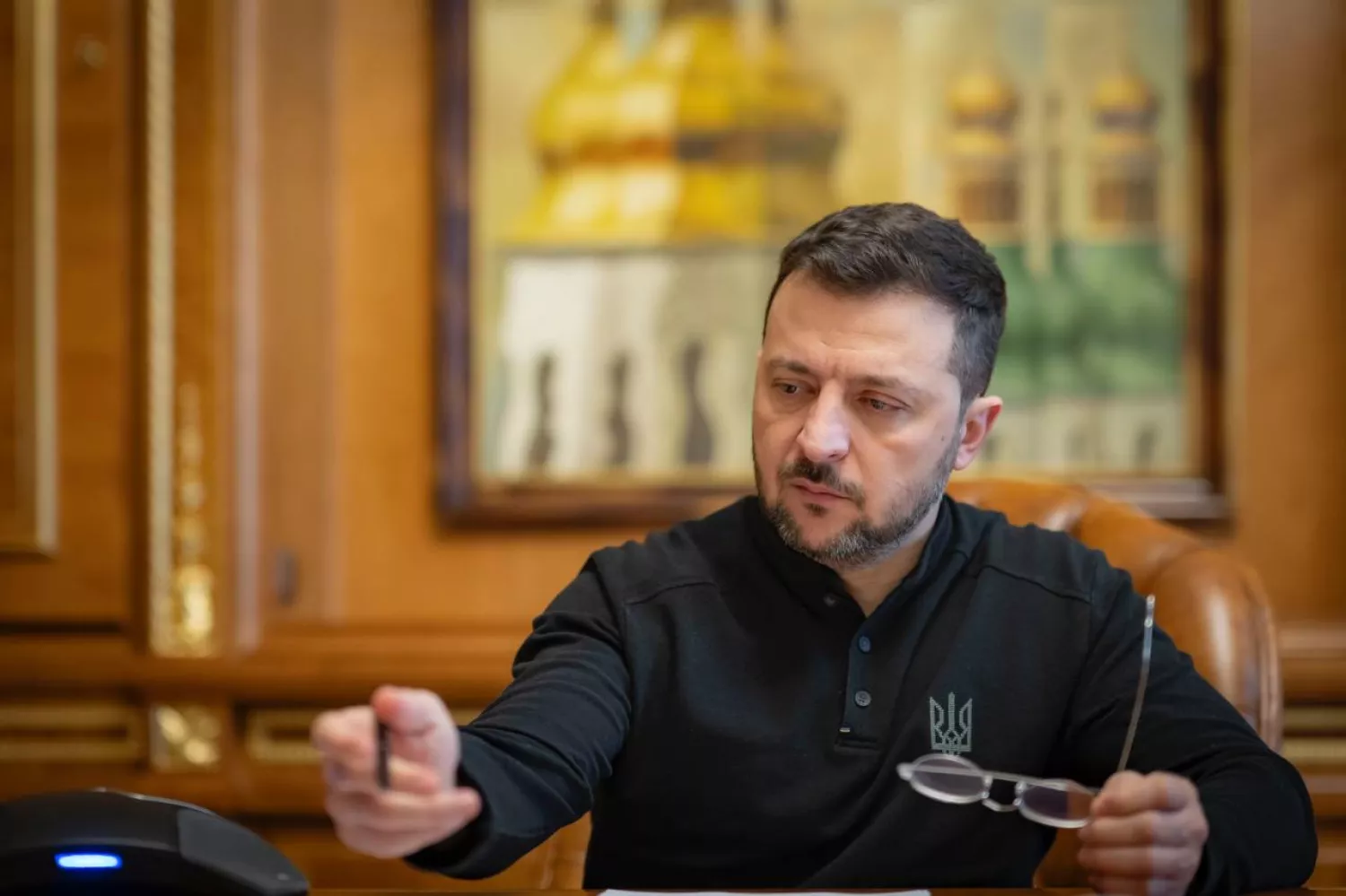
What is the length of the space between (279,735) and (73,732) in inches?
15.8

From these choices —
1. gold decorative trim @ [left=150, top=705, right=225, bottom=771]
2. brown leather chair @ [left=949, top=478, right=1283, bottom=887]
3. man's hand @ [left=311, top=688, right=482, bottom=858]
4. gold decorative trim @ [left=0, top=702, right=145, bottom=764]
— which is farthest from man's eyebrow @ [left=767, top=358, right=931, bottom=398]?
gold decorative trim @ [left=0, top=702, right=145, bottom=764]

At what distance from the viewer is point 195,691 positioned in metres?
2.78

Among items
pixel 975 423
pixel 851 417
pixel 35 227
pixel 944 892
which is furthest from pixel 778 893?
pixel 35 227

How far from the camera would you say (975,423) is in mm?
1683

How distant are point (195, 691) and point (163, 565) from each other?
0.25m

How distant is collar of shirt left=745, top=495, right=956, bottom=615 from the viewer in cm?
158

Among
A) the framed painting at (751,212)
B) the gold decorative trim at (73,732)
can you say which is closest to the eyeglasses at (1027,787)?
the framed painting at (751,212)

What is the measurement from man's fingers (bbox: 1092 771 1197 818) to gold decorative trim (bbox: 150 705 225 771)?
6.60 feet

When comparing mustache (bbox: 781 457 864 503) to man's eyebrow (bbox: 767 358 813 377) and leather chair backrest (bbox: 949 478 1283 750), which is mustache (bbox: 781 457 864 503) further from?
leather chair backrest (bbox: 949 478 1283 750)

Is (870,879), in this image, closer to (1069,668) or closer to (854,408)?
(1069,668)

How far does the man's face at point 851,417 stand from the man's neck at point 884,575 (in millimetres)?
48

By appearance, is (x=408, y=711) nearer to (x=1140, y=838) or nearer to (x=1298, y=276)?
(x=1140, y=838)

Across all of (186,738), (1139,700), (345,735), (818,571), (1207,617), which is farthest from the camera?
(186,738)

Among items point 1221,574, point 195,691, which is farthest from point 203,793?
point 1221,574
